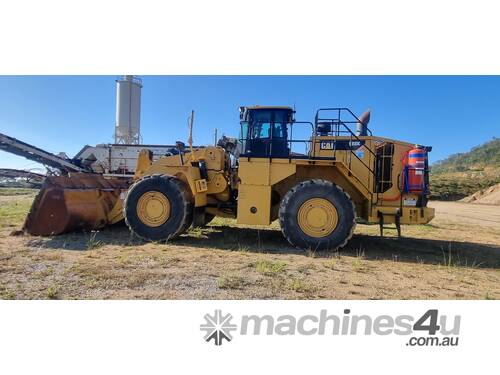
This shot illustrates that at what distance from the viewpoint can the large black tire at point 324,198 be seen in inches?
271

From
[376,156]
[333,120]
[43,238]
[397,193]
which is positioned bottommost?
[43,238]

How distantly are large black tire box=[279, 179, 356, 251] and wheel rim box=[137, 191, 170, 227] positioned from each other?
8.26ft

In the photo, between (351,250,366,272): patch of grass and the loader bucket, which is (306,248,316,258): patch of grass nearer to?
(351,250,366,272): patch of grass

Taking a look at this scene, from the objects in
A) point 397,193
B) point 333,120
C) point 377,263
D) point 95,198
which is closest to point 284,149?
point 333,120

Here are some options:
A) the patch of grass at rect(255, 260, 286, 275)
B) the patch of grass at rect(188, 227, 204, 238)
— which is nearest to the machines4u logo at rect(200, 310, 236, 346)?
the patch of grass at rect(255, 260, 286, 275)

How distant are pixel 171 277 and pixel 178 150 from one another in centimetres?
427

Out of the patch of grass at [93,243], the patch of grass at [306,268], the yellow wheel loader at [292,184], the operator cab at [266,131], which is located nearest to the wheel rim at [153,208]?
the yellow wheel loader at [292,184]

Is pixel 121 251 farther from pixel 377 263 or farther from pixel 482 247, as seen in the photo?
pixel 482 247

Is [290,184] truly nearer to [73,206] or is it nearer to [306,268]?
[306,268]

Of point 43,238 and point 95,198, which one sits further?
point 95,198

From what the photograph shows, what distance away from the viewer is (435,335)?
338 centimetres

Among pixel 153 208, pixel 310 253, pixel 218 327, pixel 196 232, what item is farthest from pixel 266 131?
pixel 218 327

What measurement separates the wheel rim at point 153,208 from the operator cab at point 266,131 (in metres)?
2.02

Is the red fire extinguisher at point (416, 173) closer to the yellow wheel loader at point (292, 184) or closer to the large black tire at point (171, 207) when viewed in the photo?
the yellow wheel loader at point (292, 184)
